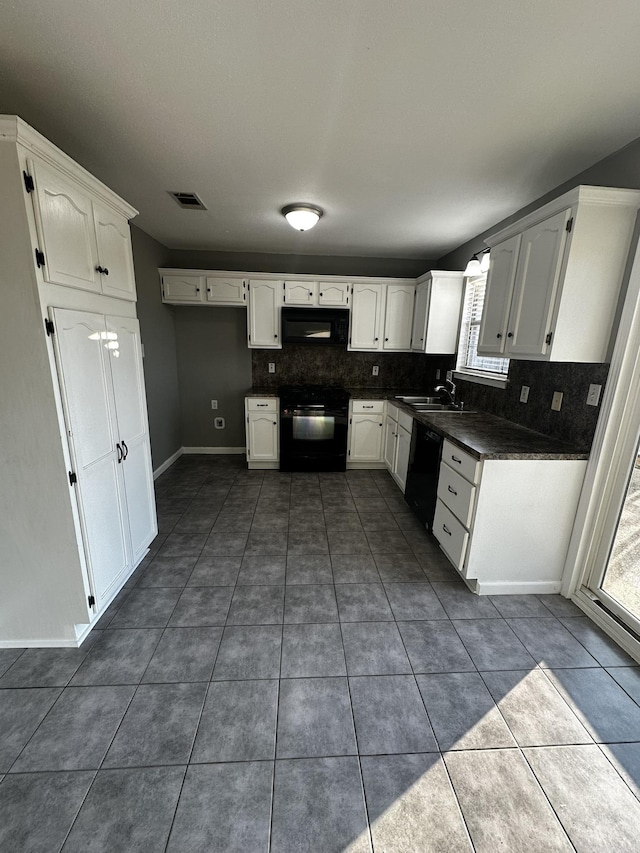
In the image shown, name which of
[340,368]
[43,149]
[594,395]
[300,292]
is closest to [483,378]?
[594,395]

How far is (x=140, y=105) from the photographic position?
61.0 inches

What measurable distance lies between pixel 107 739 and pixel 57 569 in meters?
0.73

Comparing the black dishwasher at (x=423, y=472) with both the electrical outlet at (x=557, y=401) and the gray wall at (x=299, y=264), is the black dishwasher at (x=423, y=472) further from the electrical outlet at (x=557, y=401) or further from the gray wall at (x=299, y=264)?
the gray wall at (x=299, y=264)

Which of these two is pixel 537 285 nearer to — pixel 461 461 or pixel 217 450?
pixel 461 461

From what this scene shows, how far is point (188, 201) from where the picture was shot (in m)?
2.63

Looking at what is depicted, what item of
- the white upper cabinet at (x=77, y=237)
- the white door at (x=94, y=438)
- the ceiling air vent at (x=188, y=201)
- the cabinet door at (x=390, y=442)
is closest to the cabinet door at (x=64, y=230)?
the white upper cabinet at (x=77, y=237)

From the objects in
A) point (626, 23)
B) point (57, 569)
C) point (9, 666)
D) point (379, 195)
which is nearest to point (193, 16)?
point (626, 23)

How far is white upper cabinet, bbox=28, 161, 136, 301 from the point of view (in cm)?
136

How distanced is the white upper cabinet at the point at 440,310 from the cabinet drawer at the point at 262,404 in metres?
1.72

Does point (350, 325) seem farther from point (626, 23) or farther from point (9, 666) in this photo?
point (9, 666)

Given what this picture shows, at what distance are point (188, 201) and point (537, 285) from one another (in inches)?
97.2

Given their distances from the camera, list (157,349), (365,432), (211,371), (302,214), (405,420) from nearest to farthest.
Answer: (302,214), (405,420), (157,349), (365,432), (211,371)

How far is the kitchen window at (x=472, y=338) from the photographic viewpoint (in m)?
3.21

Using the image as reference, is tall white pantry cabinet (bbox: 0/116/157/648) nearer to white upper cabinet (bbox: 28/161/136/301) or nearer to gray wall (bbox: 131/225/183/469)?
white upper cabinet (bbox: 28/161/136/301)
